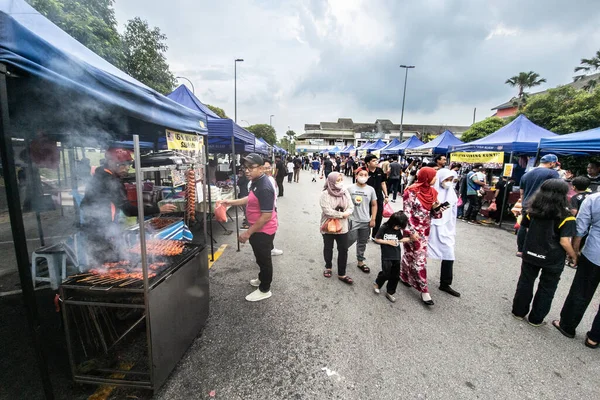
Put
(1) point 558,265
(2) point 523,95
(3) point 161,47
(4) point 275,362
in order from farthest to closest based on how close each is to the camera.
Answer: (2) point 523,95
(3) point 161,47
(1) point 558,265
(4) point 275,362

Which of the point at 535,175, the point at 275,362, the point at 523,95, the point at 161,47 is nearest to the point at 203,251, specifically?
the point at 275,362

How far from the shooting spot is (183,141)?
10.8 ft

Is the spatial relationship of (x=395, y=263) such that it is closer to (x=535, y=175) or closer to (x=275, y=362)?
(x=275, y=362)

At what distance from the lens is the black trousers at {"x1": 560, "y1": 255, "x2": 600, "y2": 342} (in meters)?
2.73

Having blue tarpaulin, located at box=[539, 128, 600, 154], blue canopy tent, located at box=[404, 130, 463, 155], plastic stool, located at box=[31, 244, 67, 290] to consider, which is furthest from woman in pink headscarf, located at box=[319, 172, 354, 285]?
blue canopy tent, located at box=[404, 130, 463, 155]

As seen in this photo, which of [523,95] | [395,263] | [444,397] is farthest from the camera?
[523,95]

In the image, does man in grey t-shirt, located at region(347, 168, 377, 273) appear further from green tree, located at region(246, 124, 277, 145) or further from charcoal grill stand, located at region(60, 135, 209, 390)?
green tree, located at region(246, 124, 277, 145)

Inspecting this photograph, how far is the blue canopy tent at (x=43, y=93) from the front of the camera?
4.80 ft

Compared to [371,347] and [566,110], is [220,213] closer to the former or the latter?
[371,347]

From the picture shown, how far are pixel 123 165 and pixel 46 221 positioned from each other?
662cm

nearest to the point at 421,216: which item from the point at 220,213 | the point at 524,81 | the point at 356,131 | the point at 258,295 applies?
the point at 258,295

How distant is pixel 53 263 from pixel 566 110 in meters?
26.6

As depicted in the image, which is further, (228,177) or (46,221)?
(228,177)

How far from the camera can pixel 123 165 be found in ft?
10.6
